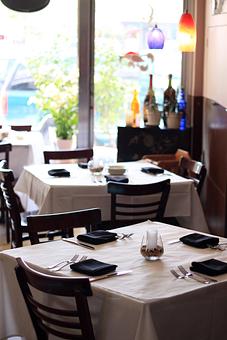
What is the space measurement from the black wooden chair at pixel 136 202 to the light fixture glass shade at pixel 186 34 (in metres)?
1.96

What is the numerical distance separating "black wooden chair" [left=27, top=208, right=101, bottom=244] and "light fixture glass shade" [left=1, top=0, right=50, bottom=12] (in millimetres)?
1730

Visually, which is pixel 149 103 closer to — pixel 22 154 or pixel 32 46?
pixel 22 154

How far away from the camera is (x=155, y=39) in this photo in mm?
6398

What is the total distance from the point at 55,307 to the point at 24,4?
246 centimetres

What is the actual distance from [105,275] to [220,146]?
3.19 meters

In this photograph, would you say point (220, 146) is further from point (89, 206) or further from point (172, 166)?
point (89, 206)

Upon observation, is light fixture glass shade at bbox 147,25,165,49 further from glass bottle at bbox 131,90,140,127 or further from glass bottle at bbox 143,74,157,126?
glass bottle at bbox 131,90,140,127

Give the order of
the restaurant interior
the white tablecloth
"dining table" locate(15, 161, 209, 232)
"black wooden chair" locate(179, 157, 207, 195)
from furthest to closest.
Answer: the white tablecloth → "black wooden chair" locate(179, 157, 207, 195) → "dining table" locate(15, 161, 209, 232) → the restaurant interior

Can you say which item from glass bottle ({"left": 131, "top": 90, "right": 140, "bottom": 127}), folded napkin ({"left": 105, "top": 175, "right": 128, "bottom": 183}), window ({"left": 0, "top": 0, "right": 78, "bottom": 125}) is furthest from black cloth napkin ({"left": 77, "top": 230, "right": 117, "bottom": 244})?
window ({"left": 0, "top": 0, "right": 78, "bottom": 125})

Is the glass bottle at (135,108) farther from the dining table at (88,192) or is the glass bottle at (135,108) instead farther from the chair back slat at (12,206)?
the chair back slat at (12,206)

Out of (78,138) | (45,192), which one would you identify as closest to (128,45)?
(78,138)

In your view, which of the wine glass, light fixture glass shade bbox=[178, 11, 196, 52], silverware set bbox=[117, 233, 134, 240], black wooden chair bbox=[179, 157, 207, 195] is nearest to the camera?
the wine glass

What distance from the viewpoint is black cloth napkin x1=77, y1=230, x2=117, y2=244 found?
3229mm

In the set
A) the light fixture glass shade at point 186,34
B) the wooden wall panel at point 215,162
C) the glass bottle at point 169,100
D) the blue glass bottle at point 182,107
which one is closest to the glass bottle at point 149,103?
the glass bottle at point 169,100
